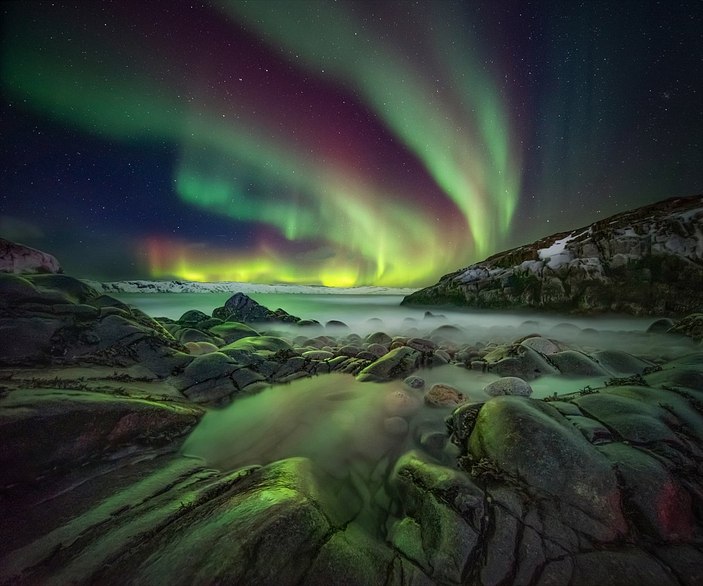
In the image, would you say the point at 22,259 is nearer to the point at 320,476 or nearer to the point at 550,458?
the point at 320,476

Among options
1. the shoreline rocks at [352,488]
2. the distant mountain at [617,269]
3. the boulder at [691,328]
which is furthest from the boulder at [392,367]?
the distant mountain at [617,269]

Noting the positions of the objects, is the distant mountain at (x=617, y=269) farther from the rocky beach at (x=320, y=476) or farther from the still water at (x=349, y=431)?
the rocky beach at (x=320, y=476)

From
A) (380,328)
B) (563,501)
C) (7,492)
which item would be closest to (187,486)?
(7,492)

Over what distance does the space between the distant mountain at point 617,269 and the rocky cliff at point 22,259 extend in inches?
1235

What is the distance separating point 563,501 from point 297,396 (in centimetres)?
542

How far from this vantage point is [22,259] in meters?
9.13

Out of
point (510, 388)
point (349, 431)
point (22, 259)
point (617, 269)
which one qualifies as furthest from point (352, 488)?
point (617, 269)

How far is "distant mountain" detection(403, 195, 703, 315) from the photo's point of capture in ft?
64.3

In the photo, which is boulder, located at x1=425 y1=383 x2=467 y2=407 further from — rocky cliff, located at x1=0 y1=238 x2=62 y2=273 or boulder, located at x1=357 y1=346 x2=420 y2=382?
rocky cliff, located at x1=0 y1=238 x2=62 y2=273

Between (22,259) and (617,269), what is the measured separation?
34949mm

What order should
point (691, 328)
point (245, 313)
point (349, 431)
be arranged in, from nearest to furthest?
point (349, 431), point (691, 328), point (245, 313)

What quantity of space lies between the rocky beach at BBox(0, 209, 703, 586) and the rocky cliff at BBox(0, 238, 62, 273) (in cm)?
392

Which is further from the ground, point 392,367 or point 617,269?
point 617,269

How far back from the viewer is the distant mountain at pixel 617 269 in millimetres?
19594
